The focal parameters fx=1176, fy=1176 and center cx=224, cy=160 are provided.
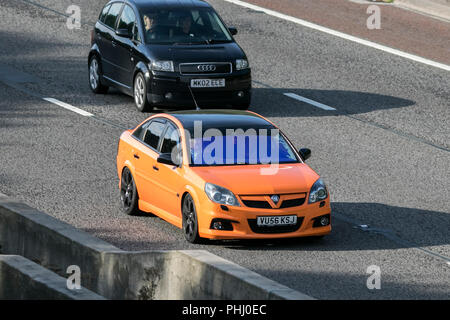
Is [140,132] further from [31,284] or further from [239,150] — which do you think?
[31,284]

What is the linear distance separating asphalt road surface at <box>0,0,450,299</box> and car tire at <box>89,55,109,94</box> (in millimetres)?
212

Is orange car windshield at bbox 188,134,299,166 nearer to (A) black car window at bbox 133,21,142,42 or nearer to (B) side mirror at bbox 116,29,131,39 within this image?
(A) black car window at bbox 133,21,142,42

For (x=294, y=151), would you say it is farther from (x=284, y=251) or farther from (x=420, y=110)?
(x=420, y=110)

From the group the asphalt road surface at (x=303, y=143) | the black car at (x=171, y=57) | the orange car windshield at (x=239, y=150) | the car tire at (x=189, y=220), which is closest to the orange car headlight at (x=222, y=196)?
the car tire at (x=189, y=220)

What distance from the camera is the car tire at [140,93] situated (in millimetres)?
20889

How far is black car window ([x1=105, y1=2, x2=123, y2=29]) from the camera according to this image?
73.6 ft

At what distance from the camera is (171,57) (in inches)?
809

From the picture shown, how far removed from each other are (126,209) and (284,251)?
2741 millimetres

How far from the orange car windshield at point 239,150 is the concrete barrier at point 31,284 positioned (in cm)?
357

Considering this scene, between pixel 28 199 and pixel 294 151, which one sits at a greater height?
pixel 294 151

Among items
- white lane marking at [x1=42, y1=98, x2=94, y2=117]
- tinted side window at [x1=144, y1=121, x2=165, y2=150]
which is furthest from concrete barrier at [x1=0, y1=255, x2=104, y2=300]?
white lane marking at [x1=42, y1=98, x2=94, y2=117]

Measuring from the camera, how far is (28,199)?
52.0 ft

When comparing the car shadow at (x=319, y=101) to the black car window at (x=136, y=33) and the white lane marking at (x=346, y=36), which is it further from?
the white lane marking at (x=346, y=36)
